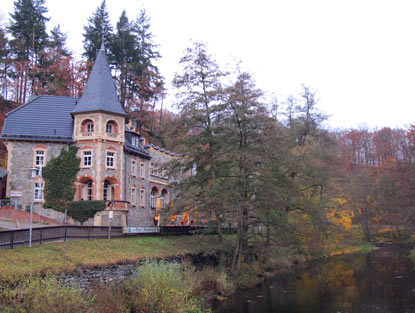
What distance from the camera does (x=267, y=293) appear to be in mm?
22719

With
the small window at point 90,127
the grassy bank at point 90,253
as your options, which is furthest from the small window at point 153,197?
the grassy bank at point 90,253

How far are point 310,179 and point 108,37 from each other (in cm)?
3046

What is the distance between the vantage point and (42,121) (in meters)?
32.5

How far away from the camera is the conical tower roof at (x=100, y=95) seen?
31.7 m

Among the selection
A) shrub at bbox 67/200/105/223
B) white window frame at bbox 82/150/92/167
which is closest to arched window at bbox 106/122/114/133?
white window frame at bbox 82/150/92/167

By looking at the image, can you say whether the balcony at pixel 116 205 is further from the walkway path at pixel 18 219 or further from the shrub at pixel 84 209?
the walkway path at pixel 18 219

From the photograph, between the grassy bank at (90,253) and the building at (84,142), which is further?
the building at (84,142)

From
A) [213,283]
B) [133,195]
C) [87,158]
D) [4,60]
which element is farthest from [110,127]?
[4,60]

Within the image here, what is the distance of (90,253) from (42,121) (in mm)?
16543

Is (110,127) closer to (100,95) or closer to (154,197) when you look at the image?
(100,95)

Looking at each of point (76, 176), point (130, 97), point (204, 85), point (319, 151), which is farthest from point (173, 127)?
point (130, 97)

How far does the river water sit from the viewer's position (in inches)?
751

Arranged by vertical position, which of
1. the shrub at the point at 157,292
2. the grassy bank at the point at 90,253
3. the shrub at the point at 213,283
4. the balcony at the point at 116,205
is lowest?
the shrub at the point at 213,283

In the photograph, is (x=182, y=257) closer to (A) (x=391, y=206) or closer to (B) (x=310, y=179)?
(B) (x=310, y=179)
